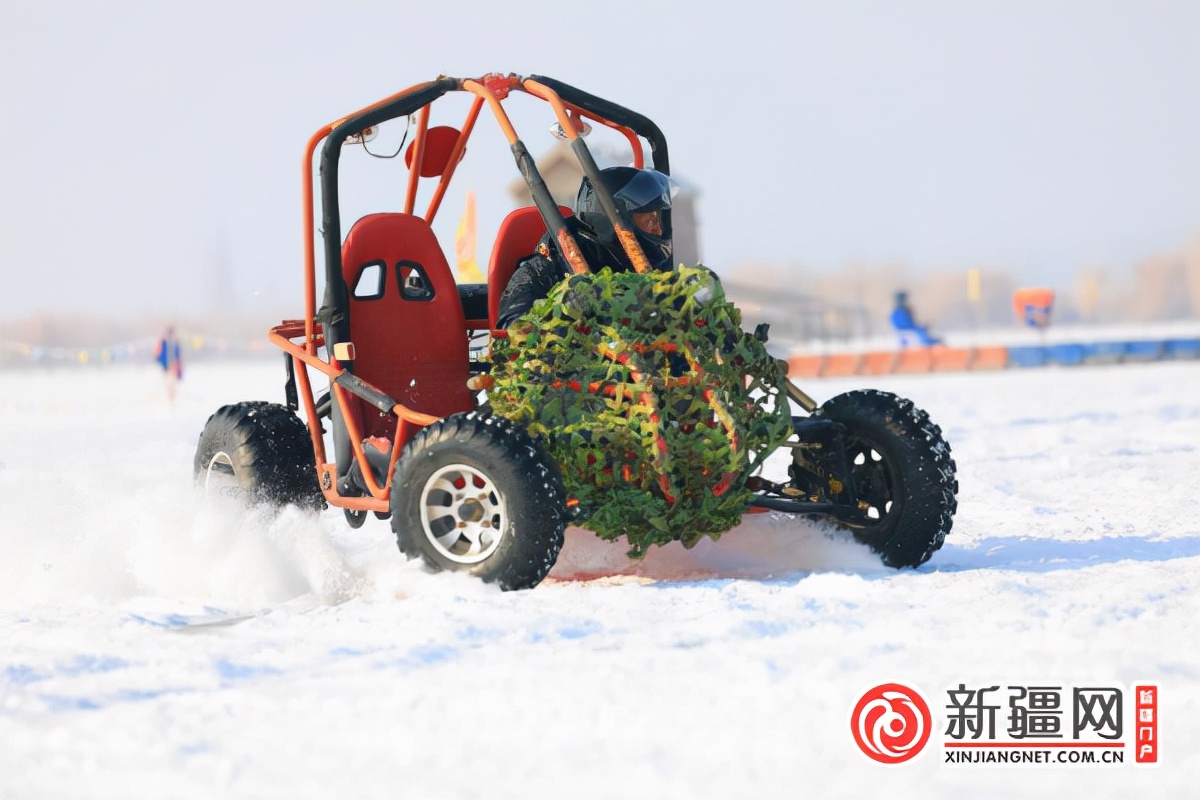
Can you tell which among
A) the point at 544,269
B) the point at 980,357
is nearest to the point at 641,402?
the point at 544,269

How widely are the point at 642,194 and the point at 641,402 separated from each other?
1.09 metres

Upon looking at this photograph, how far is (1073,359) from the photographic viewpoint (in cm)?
3084

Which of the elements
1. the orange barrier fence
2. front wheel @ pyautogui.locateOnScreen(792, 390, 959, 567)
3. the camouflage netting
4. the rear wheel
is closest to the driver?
the camouflage netting

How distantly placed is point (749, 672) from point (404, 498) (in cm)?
188

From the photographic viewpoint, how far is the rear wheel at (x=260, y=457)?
6887 millimetres

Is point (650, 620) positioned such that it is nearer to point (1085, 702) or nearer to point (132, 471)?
point (1085, 702)

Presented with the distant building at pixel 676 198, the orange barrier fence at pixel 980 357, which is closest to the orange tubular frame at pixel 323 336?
the distant building at pixel 676 198

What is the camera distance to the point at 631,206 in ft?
20.8

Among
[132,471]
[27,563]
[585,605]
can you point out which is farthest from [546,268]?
[132,471]

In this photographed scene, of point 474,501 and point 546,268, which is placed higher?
point 546,268

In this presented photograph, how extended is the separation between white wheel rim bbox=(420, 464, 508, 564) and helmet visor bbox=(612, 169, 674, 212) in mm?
1433

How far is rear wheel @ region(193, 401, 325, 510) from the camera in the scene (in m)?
6.89

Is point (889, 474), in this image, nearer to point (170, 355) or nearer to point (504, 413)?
point (504, 413)

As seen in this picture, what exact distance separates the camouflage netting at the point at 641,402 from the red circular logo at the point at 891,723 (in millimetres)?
1767
